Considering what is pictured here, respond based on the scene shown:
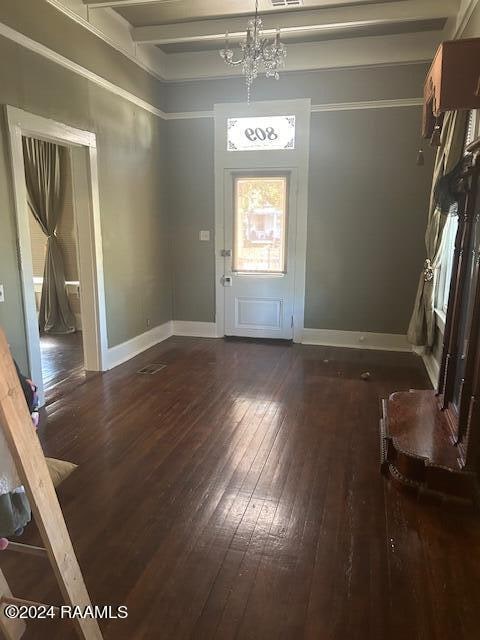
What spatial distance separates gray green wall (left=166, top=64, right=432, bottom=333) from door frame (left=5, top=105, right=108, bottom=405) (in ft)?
5.65

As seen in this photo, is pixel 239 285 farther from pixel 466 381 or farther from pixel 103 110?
pixel 466 381

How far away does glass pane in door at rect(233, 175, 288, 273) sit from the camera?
5.47 m

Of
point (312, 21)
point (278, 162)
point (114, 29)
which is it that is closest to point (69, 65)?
point (114, 29)

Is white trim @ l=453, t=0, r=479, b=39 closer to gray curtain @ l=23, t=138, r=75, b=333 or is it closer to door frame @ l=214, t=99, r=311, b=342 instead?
door frame @ l=214, t=99, r=311, b=342

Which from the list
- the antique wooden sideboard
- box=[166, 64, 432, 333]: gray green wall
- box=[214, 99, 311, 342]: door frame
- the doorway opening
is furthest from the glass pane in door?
the antique wooden sideboard

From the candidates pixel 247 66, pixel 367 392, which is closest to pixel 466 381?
pixel 367 392

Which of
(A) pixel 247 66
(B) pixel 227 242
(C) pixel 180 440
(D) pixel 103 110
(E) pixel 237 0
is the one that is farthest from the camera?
(B) pixel 227 242

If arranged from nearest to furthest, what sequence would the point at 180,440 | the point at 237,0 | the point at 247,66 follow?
1. the point at 180,440
2. the point at 247,66
3. the point at 237,0

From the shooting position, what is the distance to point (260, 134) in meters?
5.36

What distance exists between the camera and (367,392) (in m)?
4.00

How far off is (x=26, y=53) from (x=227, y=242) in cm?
294

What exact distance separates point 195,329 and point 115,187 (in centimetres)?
219

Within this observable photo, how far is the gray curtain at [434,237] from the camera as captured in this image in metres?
3.12

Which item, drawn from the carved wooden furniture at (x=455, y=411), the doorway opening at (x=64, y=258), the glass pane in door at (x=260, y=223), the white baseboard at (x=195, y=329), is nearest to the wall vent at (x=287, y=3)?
the glass pane in door at (x=260, y=223)
